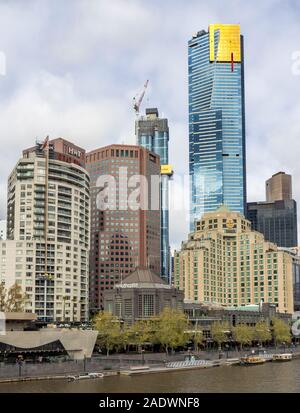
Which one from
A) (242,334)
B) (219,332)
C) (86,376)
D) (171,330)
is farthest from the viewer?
(242,334)

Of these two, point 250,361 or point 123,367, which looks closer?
point 123,367

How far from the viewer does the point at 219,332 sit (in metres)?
179

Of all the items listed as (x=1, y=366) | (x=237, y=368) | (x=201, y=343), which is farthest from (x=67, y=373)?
(x=201, y=343)

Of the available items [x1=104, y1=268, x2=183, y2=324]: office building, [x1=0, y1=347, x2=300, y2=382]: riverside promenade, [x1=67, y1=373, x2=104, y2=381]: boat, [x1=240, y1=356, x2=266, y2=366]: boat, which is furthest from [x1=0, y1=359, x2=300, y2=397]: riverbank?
[x1=104, y1=268, x2=183, y2=324]: office building

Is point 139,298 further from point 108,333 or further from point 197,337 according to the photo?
point 108,333

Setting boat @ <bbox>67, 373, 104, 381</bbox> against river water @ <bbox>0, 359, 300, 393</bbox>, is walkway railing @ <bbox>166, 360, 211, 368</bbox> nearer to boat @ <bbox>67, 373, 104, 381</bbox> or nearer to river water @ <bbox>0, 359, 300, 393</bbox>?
river water @ <bbox>0, 359, 300, 393</bbox>

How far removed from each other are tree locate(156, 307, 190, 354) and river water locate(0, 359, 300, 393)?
29160 mm

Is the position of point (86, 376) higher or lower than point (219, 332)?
lower

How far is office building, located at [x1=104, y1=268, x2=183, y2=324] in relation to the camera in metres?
171

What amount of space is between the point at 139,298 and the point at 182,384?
231 ft

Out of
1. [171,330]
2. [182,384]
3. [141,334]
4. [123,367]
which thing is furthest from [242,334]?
[182,384]

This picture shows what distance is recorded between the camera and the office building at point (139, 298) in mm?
171000
